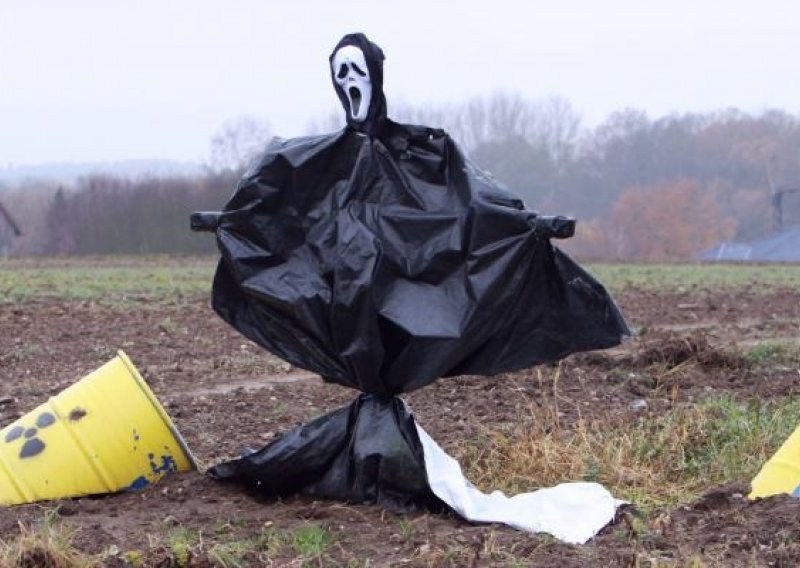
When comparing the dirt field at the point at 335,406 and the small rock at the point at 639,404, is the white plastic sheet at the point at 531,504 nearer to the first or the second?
the dirt field at the point at 335,406

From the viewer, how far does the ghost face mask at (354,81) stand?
4504mm

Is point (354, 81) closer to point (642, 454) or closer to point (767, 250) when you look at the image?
point (642, 454)

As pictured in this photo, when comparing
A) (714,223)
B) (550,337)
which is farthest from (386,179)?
(714,223)

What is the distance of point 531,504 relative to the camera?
4.28 m

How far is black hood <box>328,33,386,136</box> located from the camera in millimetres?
4477

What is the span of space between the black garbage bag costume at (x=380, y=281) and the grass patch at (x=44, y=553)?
1.04 m

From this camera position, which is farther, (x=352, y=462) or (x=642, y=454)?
(x=642, y=454)

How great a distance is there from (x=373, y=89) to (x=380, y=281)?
802 millimetres

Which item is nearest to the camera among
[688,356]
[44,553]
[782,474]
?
[44,553]

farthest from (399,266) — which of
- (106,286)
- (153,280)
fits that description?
Answer: (153,280)

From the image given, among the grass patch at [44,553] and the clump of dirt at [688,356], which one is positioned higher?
the grass patch at [44,553]

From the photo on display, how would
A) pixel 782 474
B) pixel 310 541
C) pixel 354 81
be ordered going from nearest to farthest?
pixel 310 541 → pixel 782 474 → pixel 354 81

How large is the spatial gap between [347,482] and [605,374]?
321cm

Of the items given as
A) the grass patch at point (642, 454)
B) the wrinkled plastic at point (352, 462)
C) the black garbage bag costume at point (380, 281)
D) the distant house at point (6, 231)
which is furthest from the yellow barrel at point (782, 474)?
the distant house at point (6, 231)
